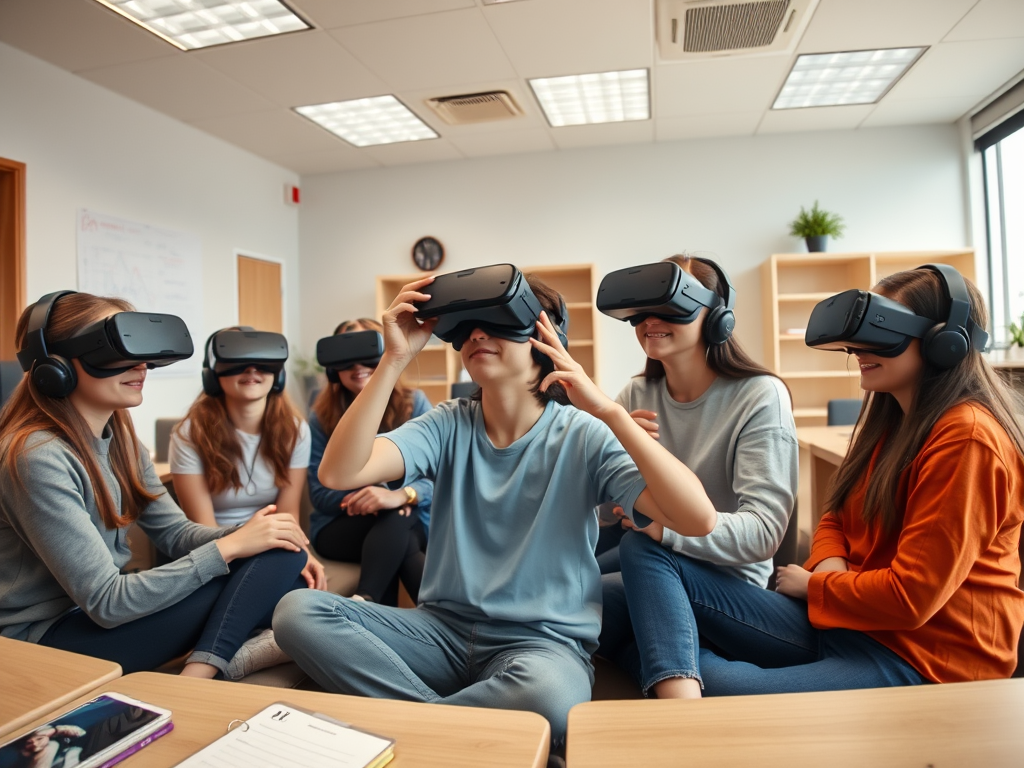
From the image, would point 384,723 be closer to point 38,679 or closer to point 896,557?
point 38,679

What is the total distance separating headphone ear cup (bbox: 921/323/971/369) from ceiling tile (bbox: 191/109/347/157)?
4.12 m

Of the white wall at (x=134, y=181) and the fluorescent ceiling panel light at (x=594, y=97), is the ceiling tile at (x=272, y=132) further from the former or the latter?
the fluorescent ceiling panel light at (x=594, y=97)

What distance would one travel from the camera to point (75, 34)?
3150 millimetres

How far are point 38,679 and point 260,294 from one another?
4.71m

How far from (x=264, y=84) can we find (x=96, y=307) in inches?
114

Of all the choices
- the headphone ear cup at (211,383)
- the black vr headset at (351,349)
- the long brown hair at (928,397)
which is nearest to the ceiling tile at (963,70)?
the long brown hair at (928,397)

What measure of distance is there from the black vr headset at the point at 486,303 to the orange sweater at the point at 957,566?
2.34 ft

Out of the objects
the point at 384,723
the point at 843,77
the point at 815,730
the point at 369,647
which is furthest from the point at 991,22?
the point at 384,723

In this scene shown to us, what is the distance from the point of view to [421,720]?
76 centimetres

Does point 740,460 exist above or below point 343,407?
below

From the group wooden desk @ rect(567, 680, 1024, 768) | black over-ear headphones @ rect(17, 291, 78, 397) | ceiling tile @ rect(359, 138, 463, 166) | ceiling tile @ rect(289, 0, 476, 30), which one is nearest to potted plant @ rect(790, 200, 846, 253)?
ceiling tile @ rect(359, 138, 463, 166)

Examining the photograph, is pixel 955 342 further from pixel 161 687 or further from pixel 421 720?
pixel 161 687

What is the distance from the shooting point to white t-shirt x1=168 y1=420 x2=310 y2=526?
6.39 feet

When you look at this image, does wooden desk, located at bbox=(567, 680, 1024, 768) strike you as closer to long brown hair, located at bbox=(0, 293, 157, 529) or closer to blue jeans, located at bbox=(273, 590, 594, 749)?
blue jeans, located at bbox=(273, 590, 594, 749)
